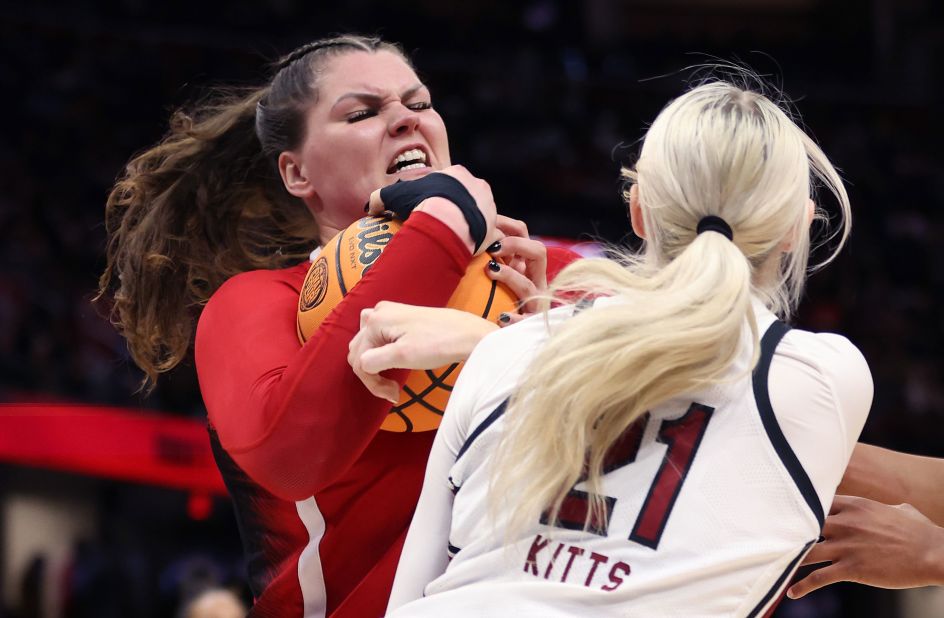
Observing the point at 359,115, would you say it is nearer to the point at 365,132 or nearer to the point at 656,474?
the point at 365,132

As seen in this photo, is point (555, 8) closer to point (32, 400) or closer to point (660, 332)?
point (32, 400)

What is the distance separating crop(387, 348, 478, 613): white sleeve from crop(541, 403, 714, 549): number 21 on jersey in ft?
0.73

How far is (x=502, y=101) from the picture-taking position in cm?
1103

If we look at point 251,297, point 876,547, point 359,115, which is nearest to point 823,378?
point 876,547

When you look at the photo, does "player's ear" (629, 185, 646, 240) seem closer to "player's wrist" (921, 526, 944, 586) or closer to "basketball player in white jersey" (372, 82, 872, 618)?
"basketball player in white jersey" (372, 82, 872, 618)

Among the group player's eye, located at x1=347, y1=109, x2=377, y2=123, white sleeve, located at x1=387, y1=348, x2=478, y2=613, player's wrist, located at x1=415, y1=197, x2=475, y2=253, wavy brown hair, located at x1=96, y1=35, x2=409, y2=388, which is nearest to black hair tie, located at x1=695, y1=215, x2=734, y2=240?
white sleeve, located at x1=387, y1=348, x2=478, y2=613

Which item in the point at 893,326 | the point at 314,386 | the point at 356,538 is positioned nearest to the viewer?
the point at 314,386

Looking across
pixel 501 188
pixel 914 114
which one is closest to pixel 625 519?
pixel 501 188

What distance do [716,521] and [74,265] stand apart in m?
7.53

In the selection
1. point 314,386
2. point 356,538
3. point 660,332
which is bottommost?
point 356,538

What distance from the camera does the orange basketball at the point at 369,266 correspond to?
235 cm

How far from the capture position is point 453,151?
33.9ft

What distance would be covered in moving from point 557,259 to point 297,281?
62 centimetres

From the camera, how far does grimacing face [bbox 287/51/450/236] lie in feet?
9.07
